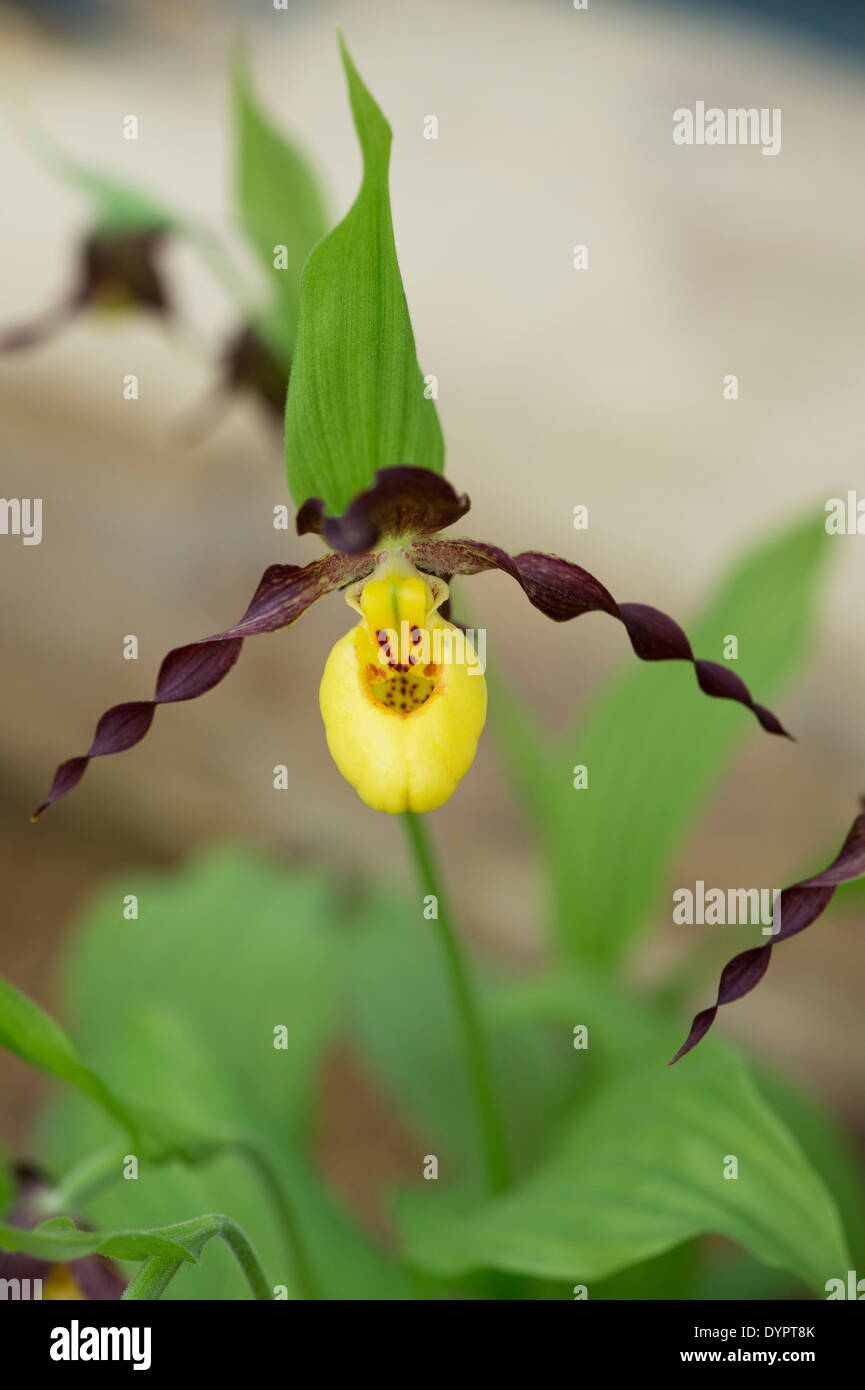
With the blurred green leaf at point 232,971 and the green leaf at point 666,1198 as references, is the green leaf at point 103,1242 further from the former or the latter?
the blurred green leaf at point 232,971

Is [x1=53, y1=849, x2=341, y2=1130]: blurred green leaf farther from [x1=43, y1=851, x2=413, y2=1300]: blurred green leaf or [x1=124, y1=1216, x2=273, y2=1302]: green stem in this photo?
[x1=124, y1=1216, x2=273, y2=1302]: green stem

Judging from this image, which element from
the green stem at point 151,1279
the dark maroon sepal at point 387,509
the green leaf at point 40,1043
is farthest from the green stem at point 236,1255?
the dark maroon sepal at point 387,509

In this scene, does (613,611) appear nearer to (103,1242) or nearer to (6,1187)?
(103,1242)

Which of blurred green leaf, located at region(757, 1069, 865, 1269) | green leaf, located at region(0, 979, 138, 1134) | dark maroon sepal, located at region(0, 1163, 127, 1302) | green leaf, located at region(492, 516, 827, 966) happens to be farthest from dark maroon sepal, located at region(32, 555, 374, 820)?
blurred green leaf, located at region(757, 1069, 865, 1269)

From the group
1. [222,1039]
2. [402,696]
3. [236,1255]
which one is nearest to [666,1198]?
[236,1255]
